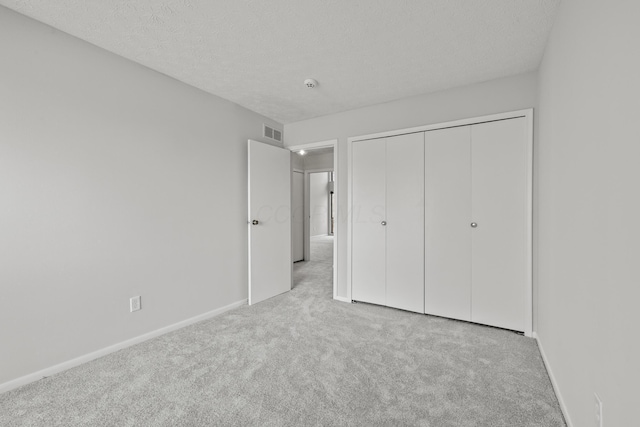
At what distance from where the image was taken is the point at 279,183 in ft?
12.0

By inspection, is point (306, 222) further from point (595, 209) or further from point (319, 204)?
point (595, 209)

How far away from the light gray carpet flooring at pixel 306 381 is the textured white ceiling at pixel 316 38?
7.75 ft

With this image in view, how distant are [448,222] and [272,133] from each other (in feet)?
8.12

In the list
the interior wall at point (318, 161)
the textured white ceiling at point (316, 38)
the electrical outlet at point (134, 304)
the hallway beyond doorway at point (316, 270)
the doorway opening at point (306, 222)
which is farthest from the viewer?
the interior wall at point (318, 161)


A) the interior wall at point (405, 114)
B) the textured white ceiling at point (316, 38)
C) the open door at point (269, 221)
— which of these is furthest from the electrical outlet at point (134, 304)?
the interior wall at point (405, 114)

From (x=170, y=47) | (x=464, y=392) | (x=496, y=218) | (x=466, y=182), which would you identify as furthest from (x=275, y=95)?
(x=464, y=392)

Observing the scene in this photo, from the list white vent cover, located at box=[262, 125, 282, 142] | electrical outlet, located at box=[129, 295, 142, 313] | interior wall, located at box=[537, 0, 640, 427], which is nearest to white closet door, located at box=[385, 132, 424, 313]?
interior wall, located at box=[537, 0, 640, 427]

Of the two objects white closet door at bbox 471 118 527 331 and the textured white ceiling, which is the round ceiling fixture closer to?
the textured white ceiling

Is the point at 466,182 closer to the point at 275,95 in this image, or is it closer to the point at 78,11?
the point at 275,95

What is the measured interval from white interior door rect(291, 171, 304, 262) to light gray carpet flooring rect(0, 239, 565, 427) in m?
3.30

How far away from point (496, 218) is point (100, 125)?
346cm

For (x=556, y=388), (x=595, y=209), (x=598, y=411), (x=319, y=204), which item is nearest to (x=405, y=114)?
(x=595, y=209)

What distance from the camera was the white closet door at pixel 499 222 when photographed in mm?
2480

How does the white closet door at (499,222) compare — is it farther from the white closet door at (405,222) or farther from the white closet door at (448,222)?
the white closet door at (405,222)
